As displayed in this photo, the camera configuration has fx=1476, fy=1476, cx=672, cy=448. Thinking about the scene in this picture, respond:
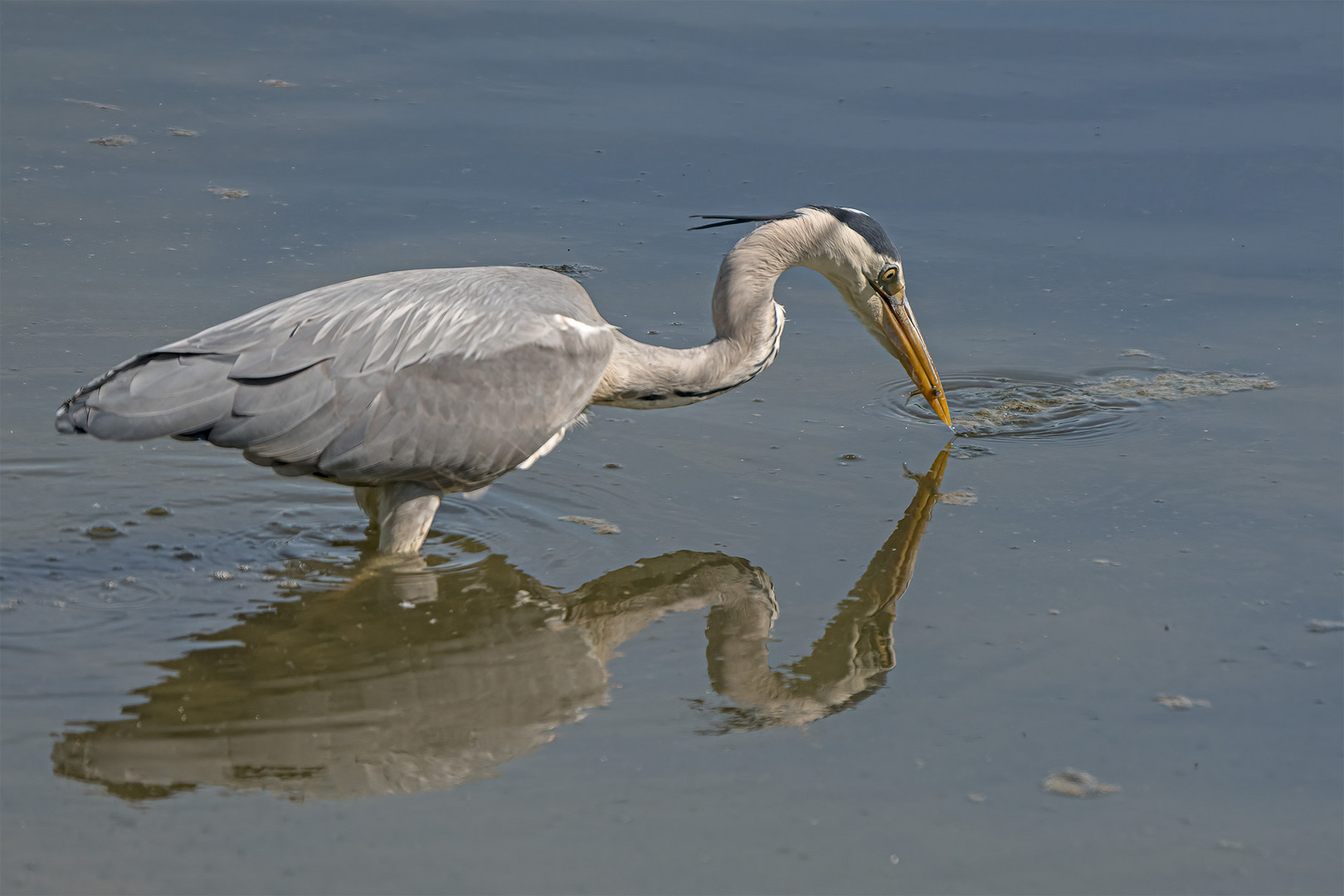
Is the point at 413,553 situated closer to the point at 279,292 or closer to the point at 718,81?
the point at 279,292

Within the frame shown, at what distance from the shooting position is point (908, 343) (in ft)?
21.8

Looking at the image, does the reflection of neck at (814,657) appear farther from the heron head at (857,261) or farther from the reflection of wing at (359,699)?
the heron head at (857,261)

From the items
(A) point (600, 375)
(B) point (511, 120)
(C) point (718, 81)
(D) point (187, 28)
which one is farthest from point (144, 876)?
(D) point (187, 28)

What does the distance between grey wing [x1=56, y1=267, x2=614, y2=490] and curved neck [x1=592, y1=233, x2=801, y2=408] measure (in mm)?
296

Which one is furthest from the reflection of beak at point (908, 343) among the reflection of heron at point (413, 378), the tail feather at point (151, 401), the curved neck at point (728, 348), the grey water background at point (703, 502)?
the tail feather at point (151, 401)

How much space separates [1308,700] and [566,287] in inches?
127

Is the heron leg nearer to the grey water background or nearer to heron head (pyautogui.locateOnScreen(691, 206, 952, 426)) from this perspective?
the grey water background

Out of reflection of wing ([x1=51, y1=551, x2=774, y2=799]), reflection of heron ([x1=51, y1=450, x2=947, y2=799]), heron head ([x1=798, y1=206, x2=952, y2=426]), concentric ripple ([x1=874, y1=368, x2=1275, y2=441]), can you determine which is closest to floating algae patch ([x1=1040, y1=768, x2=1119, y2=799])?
reflection of heron ([x1=51, y1=450, x2=947, y2=799])

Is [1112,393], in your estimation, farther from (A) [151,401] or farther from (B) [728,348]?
(A) [151,401]

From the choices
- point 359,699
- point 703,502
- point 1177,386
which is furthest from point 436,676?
point 1177,386

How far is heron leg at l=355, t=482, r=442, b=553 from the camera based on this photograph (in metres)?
5.61

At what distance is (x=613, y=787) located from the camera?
4.20 metres

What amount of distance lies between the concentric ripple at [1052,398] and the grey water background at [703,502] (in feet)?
0.17

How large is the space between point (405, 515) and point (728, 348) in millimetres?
1544
